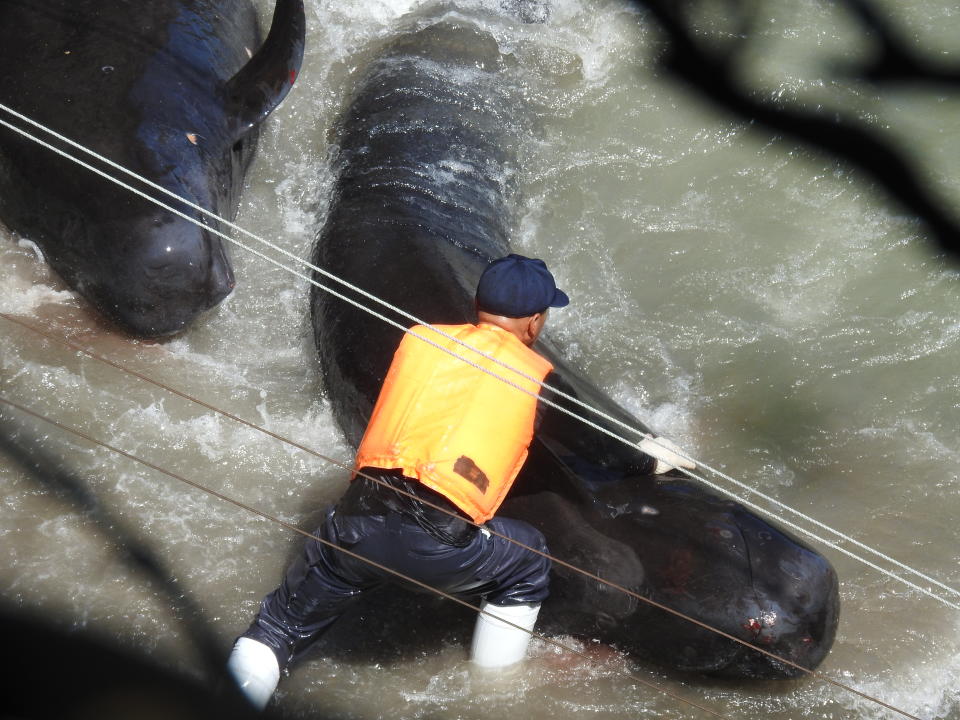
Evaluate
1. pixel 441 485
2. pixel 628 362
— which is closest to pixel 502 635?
pixel 441 485

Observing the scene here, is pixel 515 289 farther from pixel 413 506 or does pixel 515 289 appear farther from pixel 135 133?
pixel 135 133

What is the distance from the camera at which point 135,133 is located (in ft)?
17.7

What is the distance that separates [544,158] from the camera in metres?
6.75

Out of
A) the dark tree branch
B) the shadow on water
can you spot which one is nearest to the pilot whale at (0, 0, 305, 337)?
the shadow on water

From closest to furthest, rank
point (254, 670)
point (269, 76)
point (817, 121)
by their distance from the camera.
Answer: point (254, 670) → point (269, 76) → point (817, 121)

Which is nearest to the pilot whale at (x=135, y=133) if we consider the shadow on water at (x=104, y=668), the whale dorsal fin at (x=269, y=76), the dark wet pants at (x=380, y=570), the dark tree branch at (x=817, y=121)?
the whale dorsal fin at (x=269, y=76)

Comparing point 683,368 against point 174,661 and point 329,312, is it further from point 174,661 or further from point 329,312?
point 174,661

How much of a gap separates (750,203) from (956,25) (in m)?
2.29

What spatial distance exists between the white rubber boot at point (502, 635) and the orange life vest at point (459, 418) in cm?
50

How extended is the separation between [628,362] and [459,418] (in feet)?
7.68

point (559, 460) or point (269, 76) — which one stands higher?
point (269, 76)

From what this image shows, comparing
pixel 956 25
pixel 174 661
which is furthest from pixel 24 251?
pixel 956 25

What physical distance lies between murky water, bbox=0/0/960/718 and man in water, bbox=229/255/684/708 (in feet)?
1.28

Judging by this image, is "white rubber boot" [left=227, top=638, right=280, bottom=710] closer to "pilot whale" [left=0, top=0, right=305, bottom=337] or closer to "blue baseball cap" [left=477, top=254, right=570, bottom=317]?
"blue baseball cap" [left=477, top=254, right=570, bottom=317]
